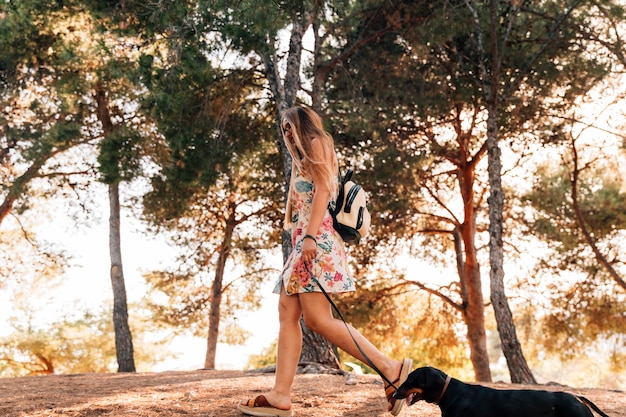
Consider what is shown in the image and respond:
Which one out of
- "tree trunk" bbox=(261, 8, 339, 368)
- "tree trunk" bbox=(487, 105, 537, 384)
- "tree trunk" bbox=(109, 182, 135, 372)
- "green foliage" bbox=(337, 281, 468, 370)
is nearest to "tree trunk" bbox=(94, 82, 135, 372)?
"tree trunk" bbox=(109, 182, 135, 372)

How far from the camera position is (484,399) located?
276 centimetres

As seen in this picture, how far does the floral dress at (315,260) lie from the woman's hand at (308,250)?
0.06 m

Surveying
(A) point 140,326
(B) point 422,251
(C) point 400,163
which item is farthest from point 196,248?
(A) point 140,326

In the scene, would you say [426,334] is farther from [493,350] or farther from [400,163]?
[493,350]

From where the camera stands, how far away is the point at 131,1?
303 inches

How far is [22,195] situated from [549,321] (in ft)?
36.6

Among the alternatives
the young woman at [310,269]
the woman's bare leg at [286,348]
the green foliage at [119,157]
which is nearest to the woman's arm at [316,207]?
the young woman at [310,269]

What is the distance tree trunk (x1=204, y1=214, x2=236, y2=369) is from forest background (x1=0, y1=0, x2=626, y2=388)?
7 centimetres

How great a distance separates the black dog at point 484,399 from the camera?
267 centimetres

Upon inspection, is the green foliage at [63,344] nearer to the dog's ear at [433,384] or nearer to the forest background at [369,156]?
the forest background at [369,156]

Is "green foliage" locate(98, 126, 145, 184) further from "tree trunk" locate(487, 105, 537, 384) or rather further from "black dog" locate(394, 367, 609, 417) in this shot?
"black dog" locate(394, 367, 609, 417)

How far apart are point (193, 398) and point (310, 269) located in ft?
5.04

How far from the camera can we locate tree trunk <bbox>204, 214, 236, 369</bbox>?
14305 millimetres

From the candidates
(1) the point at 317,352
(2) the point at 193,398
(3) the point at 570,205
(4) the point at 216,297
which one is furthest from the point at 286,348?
(4) the point at 216,297
